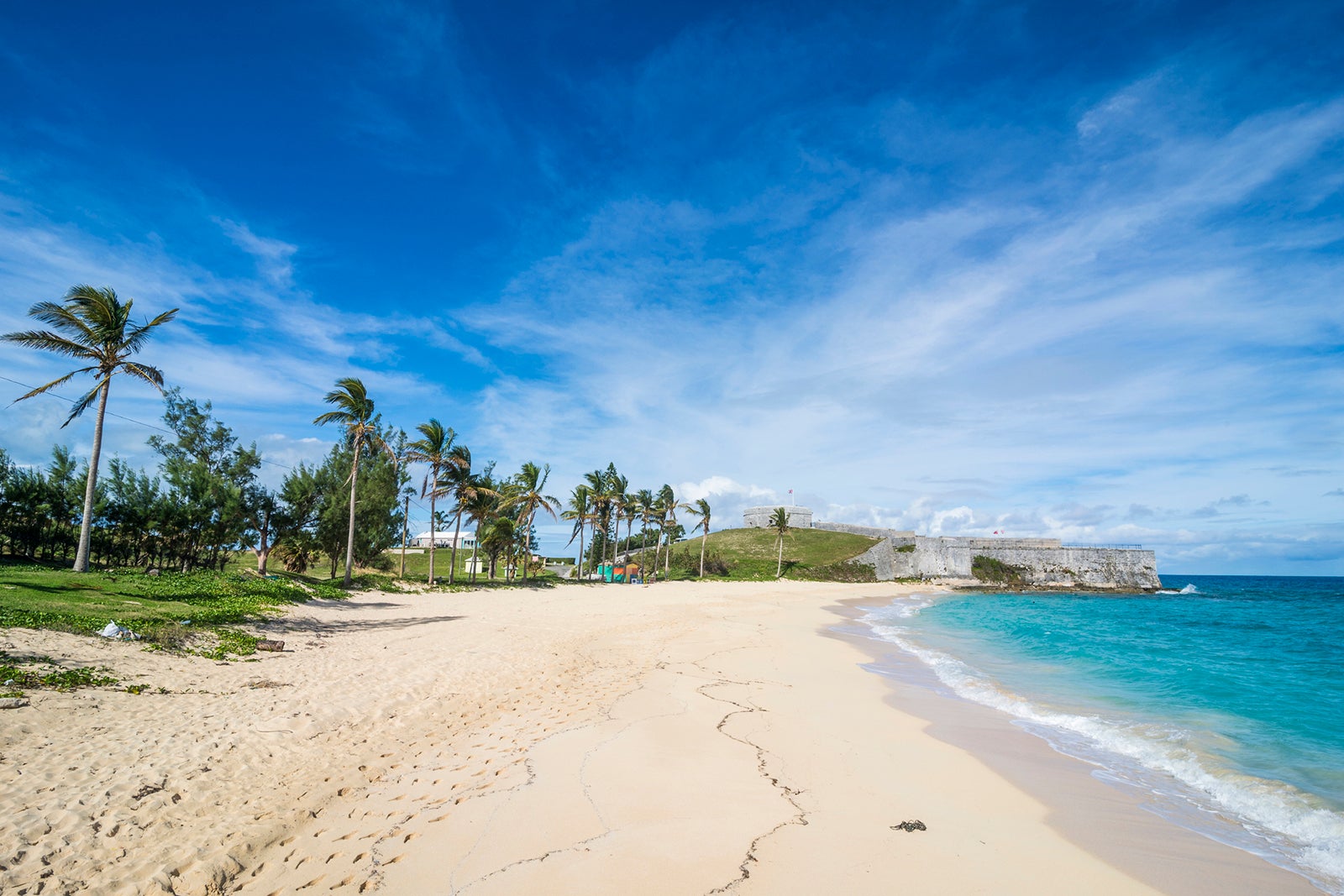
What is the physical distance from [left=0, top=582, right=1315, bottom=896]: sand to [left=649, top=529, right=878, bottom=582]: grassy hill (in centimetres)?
5175

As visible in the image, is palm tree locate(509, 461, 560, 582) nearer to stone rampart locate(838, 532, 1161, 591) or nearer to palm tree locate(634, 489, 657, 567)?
palm tree locate(634, 489, 657, 567)

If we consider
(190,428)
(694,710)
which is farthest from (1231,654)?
(190,428)

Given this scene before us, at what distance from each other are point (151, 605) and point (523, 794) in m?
14.7

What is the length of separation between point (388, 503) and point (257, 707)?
31.6m

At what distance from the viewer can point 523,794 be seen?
6.10 metres

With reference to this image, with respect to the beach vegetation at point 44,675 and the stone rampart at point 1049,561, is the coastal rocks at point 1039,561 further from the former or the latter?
the beach vegetation at point 44,675

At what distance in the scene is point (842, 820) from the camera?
230 inches

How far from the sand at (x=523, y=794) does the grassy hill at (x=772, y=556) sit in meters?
51.8

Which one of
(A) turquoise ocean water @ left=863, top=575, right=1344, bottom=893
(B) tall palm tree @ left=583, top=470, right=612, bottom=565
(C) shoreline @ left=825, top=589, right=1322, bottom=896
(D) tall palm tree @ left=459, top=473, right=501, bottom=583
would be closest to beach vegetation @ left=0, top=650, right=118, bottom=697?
(C) shoreline @ left=825, top=589, right=1322, bottom=896

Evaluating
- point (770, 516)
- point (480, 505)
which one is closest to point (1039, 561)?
point (770, 516)

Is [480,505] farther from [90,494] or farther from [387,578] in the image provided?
[90,494]

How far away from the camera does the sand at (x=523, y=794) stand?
183 inches

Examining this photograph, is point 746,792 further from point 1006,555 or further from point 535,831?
point 1006,555

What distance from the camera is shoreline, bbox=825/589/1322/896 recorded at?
17.4 feet
